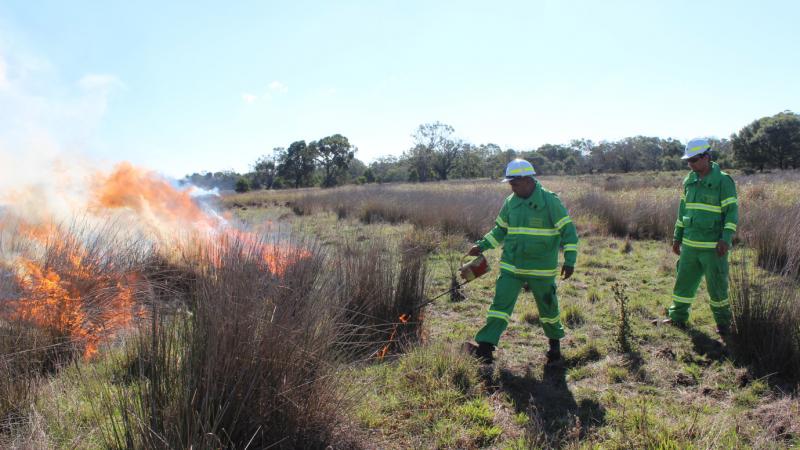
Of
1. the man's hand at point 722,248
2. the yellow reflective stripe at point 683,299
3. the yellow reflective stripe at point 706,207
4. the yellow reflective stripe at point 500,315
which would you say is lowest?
the yellow reflective stripe at point 683,299

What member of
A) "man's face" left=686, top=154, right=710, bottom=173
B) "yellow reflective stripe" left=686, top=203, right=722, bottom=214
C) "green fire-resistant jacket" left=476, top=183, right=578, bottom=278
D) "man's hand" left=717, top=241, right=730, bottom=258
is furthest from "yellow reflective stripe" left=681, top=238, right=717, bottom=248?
"green fire-resistant jacket" left=476, top=183, right=578, bottom=278

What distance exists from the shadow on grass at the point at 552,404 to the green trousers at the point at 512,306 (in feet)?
1.15

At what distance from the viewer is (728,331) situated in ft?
14.9

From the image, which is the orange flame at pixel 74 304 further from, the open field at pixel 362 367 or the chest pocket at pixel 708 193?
the chest pocket at pixel 708 193

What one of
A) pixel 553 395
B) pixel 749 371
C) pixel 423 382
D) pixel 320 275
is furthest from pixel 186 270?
pixel 749 371

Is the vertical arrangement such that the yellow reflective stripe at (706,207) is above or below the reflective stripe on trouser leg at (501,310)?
above

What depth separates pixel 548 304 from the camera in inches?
179

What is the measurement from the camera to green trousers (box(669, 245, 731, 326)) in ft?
15.8

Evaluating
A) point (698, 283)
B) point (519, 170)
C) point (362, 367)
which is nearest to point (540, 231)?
point (519, 170)

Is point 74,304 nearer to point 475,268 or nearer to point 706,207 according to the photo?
point 475,268

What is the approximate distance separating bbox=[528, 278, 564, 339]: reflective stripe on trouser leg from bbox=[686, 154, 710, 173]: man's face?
2.21 metres

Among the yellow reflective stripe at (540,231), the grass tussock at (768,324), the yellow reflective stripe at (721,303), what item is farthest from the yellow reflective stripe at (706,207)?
the yellow reflective stripe at (540,231)

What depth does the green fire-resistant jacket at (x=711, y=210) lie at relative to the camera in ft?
16.0

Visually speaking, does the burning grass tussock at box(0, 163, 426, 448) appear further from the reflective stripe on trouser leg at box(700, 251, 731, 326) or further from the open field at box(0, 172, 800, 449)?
the reflective stripe on trouser leg at box(700, 251, 731, 326)
